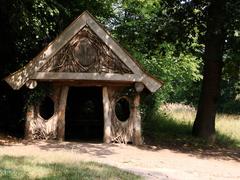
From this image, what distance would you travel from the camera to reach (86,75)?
15.9 metres

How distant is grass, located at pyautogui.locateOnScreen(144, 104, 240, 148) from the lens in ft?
60.7

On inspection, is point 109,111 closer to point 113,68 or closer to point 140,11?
point 113,68

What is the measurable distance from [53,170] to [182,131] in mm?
10795

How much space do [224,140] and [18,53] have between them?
29.0 feet

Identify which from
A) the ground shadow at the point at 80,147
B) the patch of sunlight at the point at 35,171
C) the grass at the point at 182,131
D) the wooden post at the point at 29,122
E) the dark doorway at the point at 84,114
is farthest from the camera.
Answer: the dark doorway at the point at 84,114

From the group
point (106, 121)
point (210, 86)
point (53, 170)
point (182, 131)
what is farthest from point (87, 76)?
point (182, 131)

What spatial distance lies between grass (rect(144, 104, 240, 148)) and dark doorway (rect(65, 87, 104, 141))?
6.91 ft

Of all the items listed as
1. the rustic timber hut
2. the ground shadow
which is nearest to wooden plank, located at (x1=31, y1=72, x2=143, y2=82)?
the rustic timber hut

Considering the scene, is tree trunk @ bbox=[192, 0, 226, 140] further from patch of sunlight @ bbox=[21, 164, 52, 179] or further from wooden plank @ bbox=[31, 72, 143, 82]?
patch of sunlight @ bbox=[21, 164, 52, 179]

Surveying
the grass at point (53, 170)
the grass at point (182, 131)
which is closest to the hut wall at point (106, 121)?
the grass at point (182, 131)

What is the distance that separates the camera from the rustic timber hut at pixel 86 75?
15.9 meters

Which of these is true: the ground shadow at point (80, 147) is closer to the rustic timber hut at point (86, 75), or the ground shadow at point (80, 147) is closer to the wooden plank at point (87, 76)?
the rustic timber hut at point (86, 75)

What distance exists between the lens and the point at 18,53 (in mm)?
18672

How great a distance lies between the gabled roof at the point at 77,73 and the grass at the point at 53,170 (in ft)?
15.0
